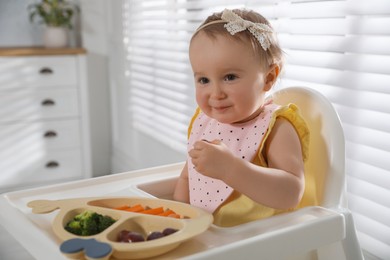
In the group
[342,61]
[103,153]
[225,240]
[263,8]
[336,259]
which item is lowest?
[103,153]

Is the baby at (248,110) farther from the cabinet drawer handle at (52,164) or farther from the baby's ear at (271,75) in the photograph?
the cabinet drawer handle at (52,164)

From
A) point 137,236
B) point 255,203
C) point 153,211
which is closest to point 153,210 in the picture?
point 153,211

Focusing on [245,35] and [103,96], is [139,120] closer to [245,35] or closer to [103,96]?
[103,96]

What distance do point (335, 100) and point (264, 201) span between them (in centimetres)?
58

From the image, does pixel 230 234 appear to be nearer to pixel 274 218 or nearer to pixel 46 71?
pixel 274 218

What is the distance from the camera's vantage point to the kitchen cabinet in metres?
2.89

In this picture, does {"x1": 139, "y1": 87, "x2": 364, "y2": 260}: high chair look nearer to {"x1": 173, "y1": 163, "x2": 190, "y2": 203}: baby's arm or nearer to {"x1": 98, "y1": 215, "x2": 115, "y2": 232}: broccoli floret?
{"x1": 173, "y1": 163, "x2": 190, "y2": 203}: baby's arm

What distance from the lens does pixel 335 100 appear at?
1.39 metres

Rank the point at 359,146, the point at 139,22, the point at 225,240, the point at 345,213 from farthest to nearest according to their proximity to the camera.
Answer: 1. the point at 139,22
2. the point at 359,146
3. the point at 345,213
4. the point at 225,240

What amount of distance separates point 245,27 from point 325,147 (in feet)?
0.98

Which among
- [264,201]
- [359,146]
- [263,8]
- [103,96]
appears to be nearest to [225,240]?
[264,201]

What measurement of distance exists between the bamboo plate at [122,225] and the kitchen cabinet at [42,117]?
2.09m

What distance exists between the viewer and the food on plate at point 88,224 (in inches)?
32.3

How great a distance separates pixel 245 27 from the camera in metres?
0.99
